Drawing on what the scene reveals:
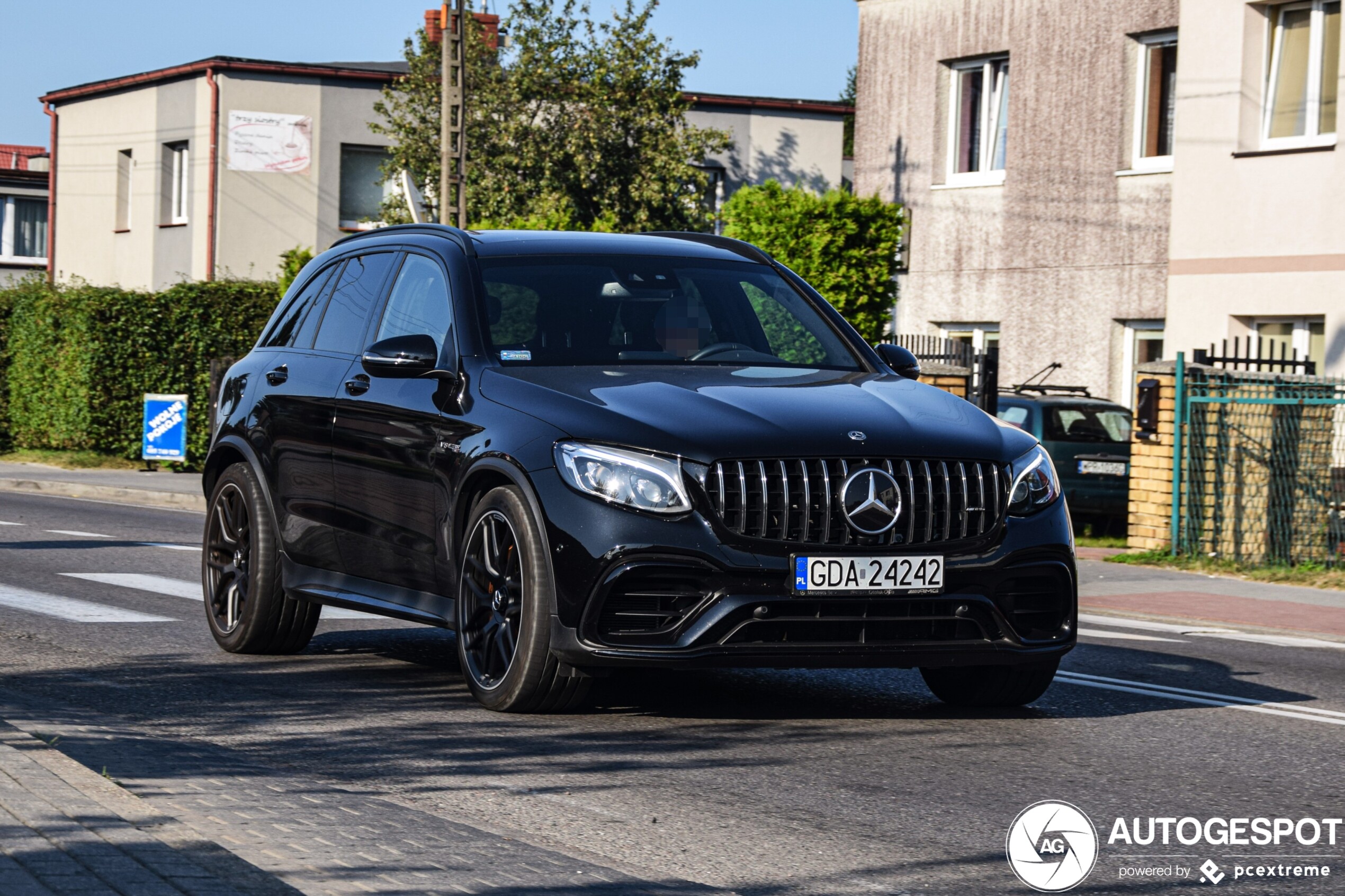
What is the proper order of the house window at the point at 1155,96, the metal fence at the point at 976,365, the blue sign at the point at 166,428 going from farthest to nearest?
the blue sign at the point at 166,428 < the house window at the point at 1155,96 < the metal fence at the point at 976,365

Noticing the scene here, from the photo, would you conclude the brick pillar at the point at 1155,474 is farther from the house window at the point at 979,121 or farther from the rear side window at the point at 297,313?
the rear side window at the point at 297,313

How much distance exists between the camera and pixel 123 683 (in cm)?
788

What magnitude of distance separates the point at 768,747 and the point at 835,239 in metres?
14.4

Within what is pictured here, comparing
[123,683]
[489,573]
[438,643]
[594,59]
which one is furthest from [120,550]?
[594,59]

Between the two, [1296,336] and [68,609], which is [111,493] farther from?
[1296,336]

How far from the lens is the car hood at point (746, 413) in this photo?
640cm

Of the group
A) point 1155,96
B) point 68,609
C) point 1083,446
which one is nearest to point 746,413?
point 68,609

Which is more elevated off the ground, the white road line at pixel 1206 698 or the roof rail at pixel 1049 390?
the roof rail at pixel 1049 390

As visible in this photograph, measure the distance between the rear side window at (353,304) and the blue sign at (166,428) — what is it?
64.0 feet

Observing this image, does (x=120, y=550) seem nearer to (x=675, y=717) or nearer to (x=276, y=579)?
(x=276, y=579)

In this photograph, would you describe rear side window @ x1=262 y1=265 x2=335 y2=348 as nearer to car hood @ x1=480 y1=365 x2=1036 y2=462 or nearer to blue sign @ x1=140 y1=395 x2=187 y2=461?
car hood @ x1=480 y1=365 x2=1036 y2=462

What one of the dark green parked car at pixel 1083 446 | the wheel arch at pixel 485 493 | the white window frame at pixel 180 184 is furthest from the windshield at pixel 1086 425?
the white window frame at pixel 180 184

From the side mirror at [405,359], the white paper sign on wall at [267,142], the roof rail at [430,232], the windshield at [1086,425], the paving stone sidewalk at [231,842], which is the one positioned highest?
the white paper sign on wall at [267,142]

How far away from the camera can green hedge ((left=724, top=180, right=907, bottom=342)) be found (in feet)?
66.8
